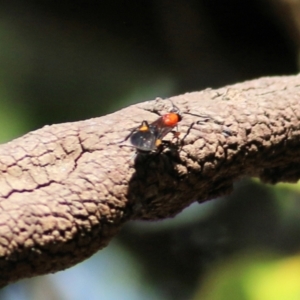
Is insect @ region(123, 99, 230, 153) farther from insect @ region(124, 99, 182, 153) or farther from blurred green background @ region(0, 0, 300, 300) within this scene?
blurred green background @ region(0, 0, 300, 300)

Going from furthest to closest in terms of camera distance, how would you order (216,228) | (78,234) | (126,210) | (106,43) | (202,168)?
(106,43), (216,228), (202,168), (126,210), (78,234)

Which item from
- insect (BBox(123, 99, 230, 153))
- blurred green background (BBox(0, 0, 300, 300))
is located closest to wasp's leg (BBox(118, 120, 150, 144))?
insect (BBox(123, 99, 230, 153))

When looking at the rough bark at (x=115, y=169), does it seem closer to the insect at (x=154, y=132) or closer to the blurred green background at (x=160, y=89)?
the insect at (x=154, y=132)

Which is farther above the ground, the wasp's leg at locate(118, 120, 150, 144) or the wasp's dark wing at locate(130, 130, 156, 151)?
the wasp's leg at locate(118, 120, 150, 144)

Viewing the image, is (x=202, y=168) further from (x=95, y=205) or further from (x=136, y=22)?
(x=136, y=22)

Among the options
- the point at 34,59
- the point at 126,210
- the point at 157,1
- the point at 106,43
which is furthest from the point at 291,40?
the point at 126,210

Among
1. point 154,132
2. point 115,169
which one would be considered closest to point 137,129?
point 154,132
